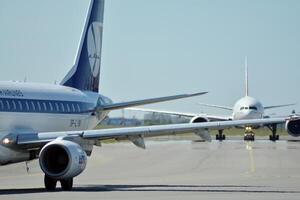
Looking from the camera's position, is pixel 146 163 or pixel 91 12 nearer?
pixel 91 12

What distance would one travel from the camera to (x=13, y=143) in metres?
27.0

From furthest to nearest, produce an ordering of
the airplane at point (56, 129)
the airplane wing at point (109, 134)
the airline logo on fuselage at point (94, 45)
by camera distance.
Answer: the airline logo on fuselage at point (94, 45), the airplane wing at point (109, 134), the airplane at point (56, 129)

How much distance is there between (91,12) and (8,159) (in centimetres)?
876

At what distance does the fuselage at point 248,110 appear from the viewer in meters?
85.3

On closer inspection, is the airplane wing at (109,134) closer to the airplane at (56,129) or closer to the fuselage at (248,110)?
the airplane at (56,129)

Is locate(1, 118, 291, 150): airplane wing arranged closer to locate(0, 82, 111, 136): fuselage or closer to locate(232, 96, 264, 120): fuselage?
locate(0, 82, 111, 136): fuselage

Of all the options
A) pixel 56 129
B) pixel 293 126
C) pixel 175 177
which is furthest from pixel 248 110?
pixel 293 126

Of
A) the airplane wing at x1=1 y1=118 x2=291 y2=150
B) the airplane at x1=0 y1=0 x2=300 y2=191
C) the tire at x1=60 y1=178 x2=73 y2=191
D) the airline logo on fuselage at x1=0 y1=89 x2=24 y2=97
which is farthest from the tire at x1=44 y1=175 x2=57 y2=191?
the airline logo on fuselage at x1=0 y1=89 x2=24 y2=97

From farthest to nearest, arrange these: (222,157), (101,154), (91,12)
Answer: (101,154) → (222,157) → (91,12)

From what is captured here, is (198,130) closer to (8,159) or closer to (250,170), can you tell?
(8,159)

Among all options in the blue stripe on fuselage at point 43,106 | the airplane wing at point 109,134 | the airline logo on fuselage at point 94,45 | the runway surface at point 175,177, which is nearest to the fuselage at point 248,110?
the runway surface at point 175,177

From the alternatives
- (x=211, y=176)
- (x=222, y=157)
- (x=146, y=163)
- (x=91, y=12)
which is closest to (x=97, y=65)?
(x=91, y=12)

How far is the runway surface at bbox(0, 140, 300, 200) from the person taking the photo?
2430 cm

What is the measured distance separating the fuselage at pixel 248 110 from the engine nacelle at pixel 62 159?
58.9 m
